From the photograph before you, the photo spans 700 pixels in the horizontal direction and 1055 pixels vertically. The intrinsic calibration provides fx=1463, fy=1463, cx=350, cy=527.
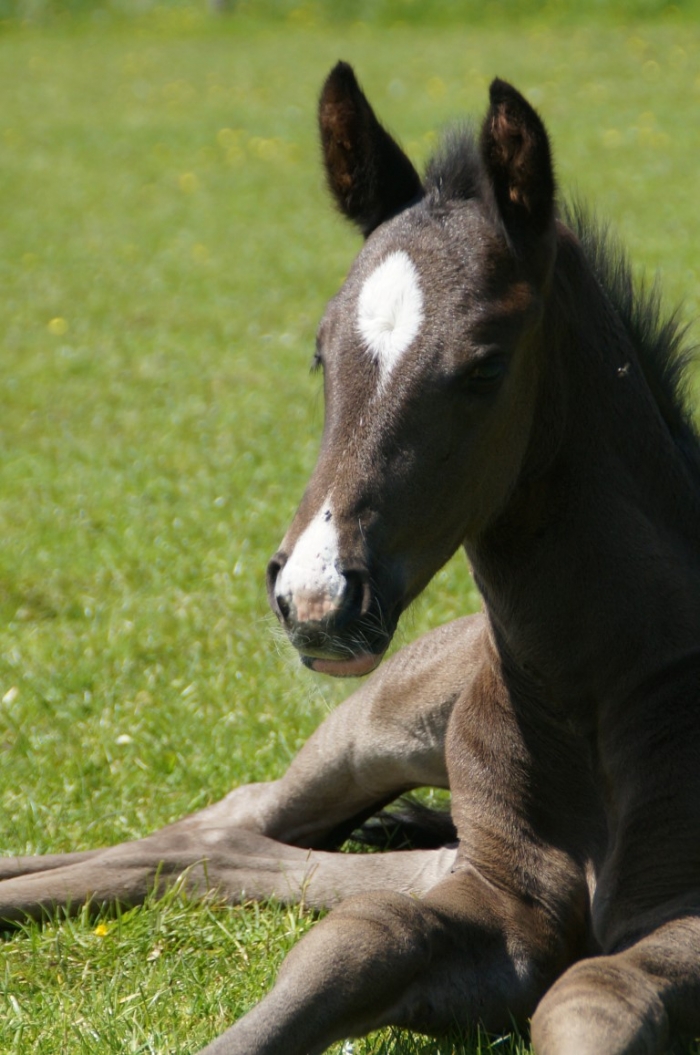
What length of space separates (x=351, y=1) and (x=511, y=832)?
887 inches

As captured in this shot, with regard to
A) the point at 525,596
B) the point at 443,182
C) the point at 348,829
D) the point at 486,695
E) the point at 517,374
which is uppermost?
the point at 443,182

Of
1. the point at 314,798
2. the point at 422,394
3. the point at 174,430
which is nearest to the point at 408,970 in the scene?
the point at 422,394

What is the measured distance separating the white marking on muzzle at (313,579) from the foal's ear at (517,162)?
2.63 ft

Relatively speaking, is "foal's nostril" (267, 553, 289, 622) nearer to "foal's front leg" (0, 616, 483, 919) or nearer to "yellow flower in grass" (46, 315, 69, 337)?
"foal's front leg" (0, 616, 483, 919)

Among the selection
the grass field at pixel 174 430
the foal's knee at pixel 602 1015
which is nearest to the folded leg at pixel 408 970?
the grass field at pixel 174 430

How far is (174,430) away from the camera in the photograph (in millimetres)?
7812

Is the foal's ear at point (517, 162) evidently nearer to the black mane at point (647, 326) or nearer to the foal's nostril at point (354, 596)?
the black mane at point (647, 326)

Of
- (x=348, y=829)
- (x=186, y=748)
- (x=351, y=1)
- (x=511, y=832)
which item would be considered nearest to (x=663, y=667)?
(x=511, y=832)

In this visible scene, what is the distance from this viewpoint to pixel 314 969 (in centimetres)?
275

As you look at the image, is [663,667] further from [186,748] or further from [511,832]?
[186,748]

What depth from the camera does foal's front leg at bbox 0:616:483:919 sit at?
12.5 feet

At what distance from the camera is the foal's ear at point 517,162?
291cm

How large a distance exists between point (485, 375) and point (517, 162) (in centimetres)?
45

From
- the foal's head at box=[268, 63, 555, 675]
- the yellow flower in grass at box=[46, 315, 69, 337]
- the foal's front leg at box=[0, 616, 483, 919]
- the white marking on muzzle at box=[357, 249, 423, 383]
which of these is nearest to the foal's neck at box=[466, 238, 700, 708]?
the foal's head at box=[268, 63, 555, 675]
